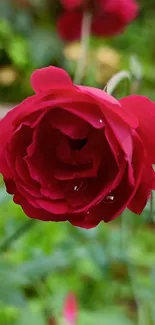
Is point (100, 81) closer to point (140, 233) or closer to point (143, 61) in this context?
point (143, 61)

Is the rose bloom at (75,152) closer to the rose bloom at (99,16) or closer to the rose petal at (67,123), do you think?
the rose petal at (67,123)

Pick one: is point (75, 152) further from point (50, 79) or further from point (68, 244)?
point (68, 244)

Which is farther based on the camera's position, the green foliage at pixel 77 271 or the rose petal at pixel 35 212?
the green foliage at pixel 77 271

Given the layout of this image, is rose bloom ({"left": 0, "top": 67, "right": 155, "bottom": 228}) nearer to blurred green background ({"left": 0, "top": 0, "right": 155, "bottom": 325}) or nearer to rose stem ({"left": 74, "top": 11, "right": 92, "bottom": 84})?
blurred green background ({"left": 0, "top": 0, "right": 155, "bottom": 325})

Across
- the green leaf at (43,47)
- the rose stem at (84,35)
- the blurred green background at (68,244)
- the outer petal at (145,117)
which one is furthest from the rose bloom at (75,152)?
the green leaf at (43,47)

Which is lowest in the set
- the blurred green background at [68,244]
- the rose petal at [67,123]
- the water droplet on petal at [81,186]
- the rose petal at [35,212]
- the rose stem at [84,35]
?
the blurred green background at [68,244]
